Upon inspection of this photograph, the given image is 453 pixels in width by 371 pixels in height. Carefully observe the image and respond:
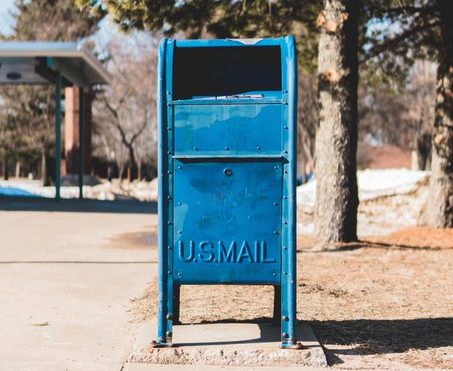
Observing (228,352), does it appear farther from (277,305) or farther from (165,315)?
(277,305)

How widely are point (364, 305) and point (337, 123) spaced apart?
477 centimetres

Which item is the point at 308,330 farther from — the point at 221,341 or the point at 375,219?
the point at 375,219

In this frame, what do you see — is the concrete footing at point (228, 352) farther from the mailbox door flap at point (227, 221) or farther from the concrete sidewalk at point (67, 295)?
the mailbox door flap at point (227, 221)

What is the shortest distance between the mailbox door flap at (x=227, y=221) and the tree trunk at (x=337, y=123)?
251 inches

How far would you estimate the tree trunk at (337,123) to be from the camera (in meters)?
10.9

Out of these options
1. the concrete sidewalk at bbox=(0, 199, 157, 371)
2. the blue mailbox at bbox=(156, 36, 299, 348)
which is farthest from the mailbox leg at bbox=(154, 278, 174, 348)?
the concrete sidewalk at bbox=(0, 199, 157, 371)

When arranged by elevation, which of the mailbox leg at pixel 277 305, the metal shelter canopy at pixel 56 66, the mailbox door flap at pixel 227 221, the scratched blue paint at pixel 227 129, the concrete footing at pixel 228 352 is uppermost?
the metal shelter canopy at pixel 56 66

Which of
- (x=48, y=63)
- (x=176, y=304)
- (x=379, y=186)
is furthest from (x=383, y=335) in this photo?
(x=48, y=63)

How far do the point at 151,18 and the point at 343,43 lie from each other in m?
3.94

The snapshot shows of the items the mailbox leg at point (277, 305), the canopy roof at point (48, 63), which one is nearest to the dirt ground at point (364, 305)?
the mailbox leg at point (277, 305)

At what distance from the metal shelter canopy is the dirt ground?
14.3 meters

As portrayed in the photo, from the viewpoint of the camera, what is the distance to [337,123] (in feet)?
35.7

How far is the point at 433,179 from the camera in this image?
1331 cm

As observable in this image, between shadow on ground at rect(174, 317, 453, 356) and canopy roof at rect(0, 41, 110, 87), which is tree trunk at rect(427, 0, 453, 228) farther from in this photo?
canopy roof at rect(0, 41, 110, 87)
